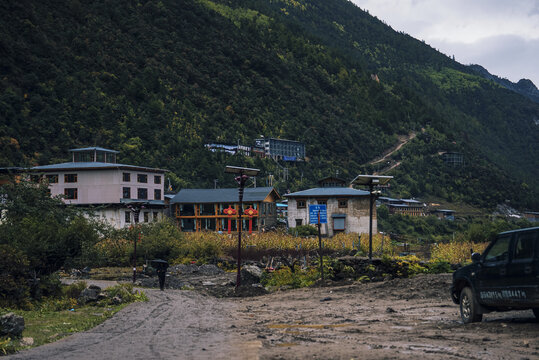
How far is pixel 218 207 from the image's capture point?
2906 inches

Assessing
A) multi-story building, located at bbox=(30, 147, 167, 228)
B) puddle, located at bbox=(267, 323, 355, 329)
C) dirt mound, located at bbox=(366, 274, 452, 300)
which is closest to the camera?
puddle, located at bbox=(267, 323, 355, 329)

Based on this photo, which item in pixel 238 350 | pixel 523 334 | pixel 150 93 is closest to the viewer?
pixel 238 350

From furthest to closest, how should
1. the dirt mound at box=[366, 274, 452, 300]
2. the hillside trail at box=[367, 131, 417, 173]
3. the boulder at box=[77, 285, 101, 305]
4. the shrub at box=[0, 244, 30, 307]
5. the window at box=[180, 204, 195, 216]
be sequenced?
1. the hillside trail at box=[367, 131, 417, 173]
2. the window at box=[180, 204, 195, 216]
3. the boulder at box=[77, 285, 101, 305]
4. the shrub at box=[0, 244, 30, 307]
5. the dirt mound at box=[366, 274, 452, 300]

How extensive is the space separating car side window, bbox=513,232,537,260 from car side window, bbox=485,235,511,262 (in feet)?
1.03

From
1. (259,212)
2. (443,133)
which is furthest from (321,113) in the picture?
(259,212)

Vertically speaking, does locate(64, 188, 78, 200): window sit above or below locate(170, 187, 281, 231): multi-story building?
above

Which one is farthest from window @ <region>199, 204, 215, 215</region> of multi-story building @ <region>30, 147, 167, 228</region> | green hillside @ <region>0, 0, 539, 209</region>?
green hillside @ <region>0, 0, 539, 209</region>

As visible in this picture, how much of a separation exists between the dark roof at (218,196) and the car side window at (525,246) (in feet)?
195

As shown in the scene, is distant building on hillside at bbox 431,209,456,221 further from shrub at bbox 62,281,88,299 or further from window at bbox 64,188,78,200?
shrub at bbox 62,281,88,299

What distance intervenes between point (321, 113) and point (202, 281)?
150256 millimetres

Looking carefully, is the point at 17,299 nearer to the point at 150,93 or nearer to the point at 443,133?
the point at 150,93

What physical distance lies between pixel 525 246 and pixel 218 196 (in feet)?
209

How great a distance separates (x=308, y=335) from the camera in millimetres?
12680

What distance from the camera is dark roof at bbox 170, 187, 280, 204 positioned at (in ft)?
238
